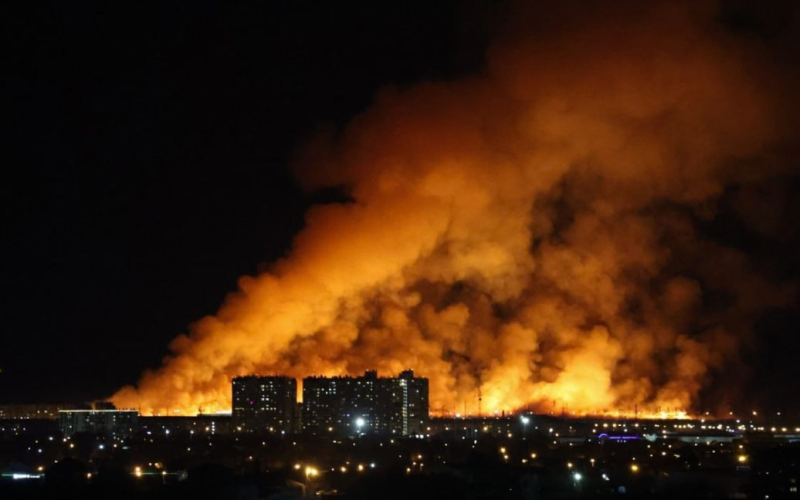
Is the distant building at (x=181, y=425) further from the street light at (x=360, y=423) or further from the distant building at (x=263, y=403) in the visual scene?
the street light at (x=360, y=423)

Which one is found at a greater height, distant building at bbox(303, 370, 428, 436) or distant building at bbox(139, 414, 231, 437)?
distant building at bbox(303, 370, 428, 436)

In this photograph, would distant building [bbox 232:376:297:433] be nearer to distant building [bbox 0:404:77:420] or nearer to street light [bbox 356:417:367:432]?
street light [bbox 356:417:367:432]

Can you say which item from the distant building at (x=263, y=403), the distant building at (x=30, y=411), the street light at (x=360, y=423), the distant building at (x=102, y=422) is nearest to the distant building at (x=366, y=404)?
the street light at (x=360, y=423)

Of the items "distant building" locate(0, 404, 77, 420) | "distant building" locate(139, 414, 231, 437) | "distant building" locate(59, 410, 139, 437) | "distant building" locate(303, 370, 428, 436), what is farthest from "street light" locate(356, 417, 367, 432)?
"distant building" locate(0, 404, 77, 420)

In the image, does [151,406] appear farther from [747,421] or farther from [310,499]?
[310,499]

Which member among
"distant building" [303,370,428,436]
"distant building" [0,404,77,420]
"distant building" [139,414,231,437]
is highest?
"distant building" [0,404,77,420]

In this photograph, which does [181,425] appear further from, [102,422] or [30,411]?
[30,411]

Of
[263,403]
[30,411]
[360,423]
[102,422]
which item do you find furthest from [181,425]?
[30,411]

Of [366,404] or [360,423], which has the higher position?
[366,404]
